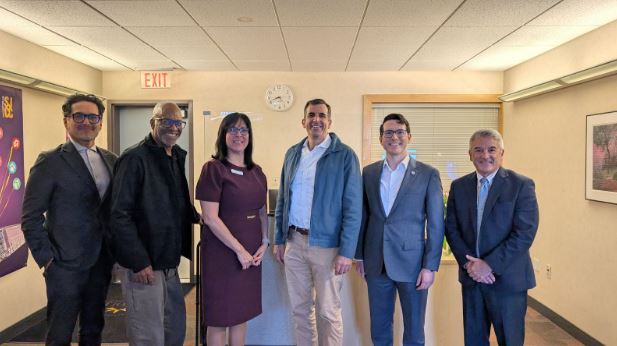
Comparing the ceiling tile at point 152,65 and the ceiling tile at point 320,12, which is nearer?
the ceiling tile at point 320,12

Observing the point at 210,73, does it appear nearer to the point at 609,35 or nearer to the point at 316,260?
the point at 316,260

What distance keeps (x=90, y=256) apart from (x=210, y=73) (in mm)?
3209

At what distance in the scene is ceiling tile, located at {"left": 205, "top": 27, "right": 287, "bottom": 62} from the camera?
10.7 ft

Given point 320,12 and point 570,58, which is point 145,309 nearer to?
point 320,12

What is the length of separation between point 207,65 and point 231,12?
1.79m

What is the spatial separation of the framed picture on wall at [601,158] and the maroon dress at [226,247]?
8.81 feet

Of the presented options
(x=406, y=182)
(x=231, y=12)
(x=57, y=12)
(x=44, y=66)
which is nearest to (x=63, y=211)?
(x=57, y=12)

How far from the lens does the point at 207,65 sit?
454cm

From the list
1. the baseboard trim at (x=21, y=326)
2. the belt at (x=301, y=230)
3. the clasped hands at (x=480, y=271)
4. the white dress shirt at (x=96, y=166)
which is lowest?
the baseboard trim at (x=21, y=326)

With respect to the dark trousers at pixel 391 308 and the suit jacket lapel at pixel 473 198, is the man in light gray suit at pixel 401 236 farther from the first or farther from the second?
the suit jacket lapel at pixel 473 198

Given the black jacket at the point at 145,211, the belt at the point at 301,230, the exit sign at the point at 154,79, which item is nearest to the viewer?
the black jacket at the point at 145,211

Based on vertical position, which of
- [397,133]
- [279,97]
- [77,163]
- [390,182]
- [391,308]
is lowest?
[391,308]

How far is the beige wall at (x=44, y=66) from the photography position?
333 centimetres

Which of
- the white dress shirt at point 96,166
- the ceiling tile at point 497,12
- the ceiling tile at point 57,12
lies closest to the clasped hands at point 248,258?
the white dress shirt at point 96,166
